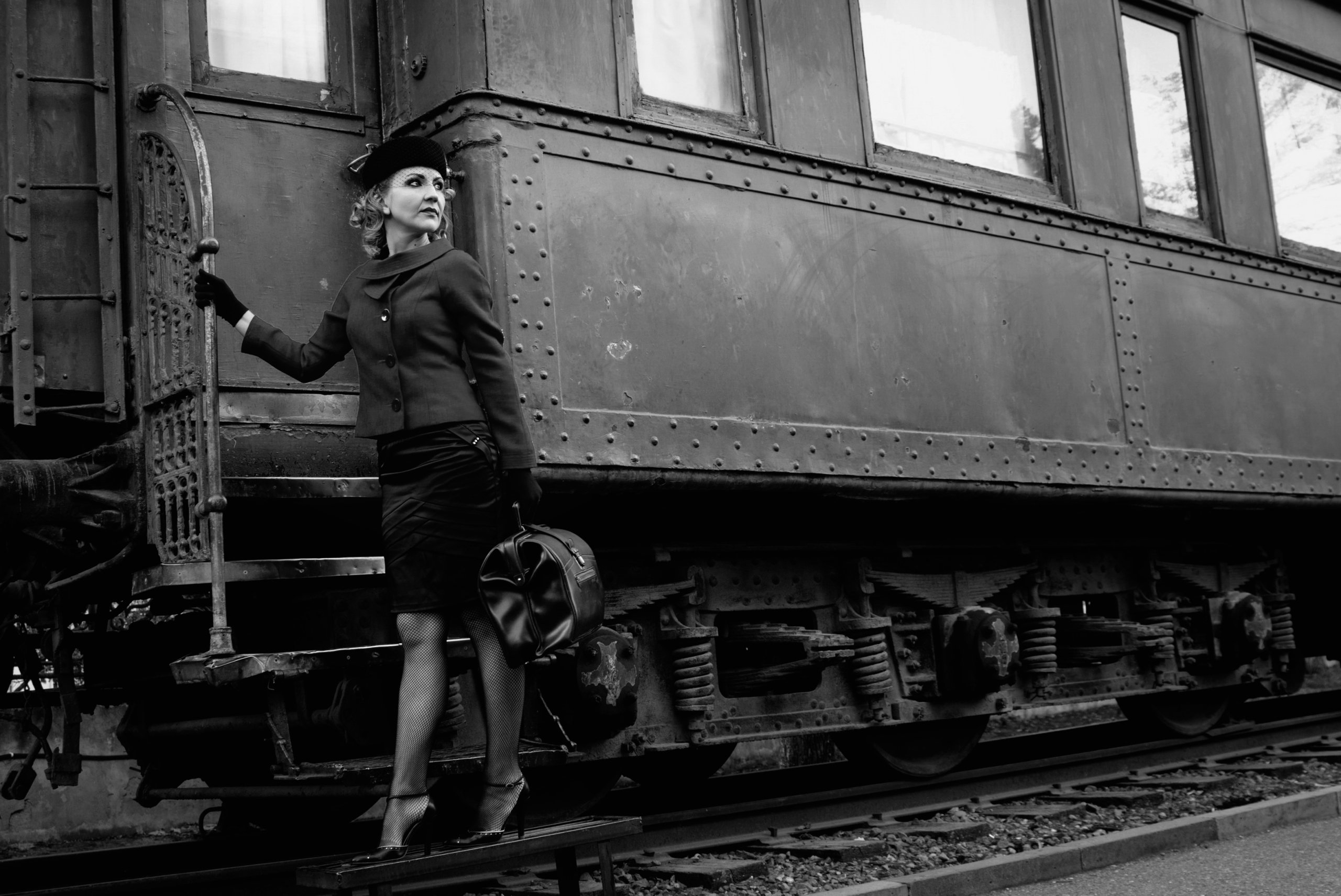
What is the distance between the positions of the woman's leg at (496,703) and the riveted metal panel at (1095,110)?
11.9ft

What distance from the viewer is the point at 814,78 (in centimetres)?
523

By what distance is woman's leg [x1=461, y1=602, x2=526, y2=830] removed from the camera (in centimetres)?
362

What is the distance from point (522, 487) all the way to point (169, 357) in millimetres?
1097

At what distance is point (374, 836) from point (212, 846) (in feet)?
2.14

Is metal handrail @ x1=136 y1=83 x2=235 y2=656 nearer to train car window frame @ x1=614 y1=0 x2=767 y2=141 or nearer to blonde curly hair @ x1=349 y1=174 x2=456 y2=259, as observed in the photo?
blonde curly hair @ x1=349 y1=174 x2=456 y2=259

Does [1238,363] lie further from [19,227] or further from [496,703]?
[19,227]

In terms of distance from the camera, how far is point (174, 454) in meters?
3.86

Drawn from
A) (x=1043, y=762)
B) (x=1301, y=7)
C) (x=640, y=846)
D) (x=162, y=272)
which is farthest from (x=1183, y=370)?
(x=162, y=272)

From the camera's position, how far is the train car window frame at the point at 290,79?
4398 millimetres

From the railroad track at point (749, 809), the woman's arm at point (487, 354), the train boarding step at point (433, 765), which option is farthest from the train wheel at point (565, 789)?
the woman's arm at point (487, 354)

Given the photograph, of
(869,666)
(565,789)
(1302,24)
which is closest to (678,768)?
(869,666)

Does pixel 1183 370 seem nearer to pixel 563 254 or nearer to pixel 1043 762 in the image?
pixel 1043 762

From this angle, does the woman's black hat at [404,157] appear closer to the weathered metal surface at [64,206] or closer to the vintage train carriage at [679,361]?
the vintage train carriage at [679,361]

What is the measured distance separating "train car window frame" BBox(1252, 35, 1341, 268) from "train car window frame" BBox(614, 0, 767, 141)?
3.53m
